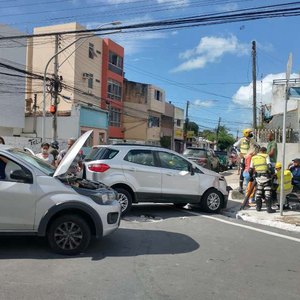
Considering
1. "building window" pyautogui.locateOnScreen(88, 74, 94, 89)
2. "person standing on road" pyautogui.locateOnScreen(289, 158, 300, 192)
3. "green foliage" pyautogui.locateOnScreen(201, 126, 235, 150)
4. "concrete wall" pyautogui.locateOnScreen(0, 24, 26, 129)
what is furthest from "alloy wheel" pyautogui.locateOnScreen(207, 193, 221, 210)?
"green foliage" pyautogui.locateOnScreen(201, 126, 235, 150)

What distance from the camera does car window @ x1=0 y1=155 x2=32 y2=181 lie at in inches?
258

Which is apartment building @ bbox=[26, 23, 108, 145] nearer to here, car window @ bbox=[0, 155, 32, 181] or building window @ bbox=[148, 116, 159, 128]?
building window @ bbox=[148, 116, 159, 128]

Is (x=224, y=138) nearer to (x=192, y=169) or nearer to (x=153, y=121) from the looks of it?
(x=153, y=121)

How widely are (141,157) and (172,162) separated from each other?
81 cm

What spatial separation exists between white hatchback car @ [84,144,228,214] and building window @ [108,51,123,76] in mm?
38321

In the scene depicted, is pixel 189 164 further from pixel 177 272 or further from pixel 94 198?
pixel 177 272

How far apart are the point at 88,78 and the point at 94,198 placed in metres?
37.6

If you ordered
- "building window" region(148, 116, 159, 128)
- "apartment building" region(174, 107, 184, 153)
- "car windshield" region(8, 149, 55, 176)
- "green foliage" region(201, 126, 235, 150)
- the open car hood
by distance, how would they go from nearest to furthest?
the open car hood, "car windshield" region(8, 149, 55, 176), "building window" region(148, 116, 159, 128), "apartment building" region(174, 107, 184, 153), "green foliage" region(201, 126, 235, 150)

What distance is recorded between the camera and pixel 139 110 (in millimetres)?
54094

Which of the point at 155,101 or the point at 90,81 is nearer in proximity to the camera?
the point at 90,81

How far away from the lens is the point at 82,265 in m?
6.12

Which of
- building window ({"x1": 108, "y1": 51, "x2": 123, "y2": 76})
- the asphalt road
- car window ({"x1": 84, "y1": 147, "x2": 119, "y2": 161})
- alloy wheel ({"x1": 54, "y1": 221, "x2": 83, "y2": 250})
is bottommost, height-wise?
the asphalt road

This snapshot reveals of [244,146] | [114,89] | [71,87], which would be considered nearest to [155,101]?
[114,89]

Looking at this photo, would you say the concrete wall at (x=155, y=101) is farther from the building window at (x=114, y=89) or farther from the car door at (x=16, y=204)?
the car door at (x=16, y=204)
